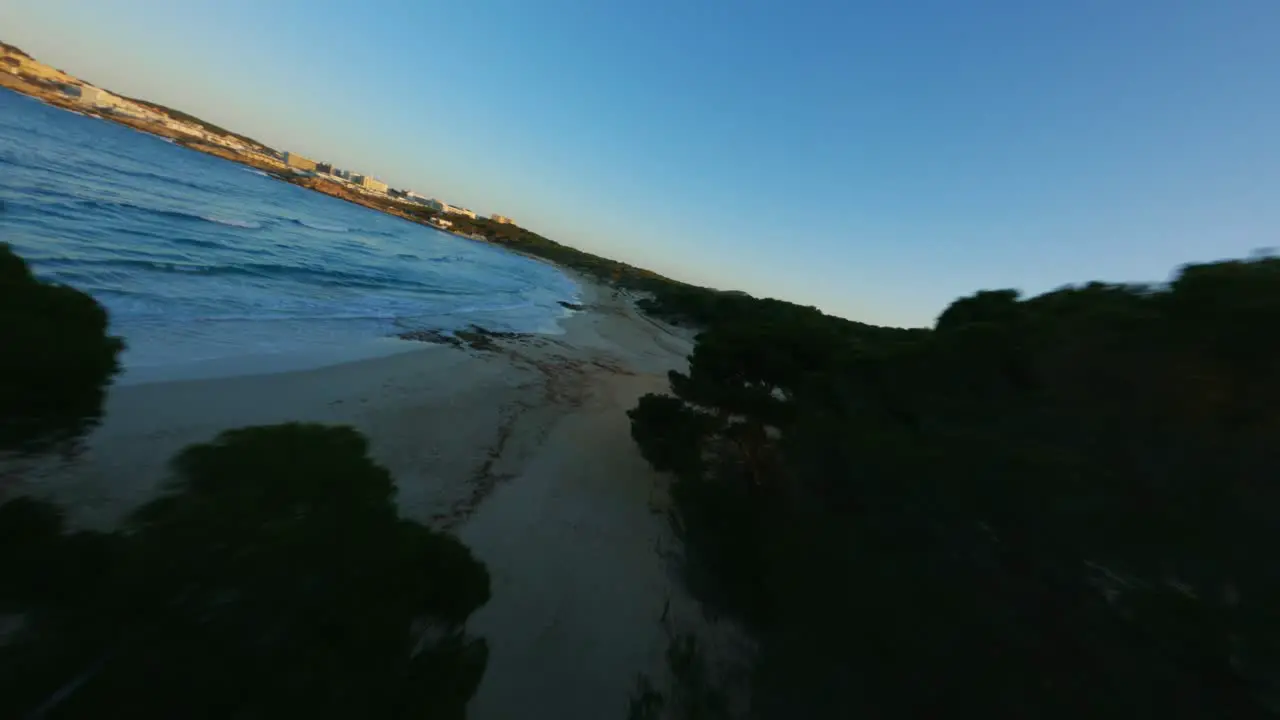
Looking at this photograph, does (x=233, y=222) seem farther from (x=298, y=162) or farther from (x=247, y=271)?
(x=298, y=162)

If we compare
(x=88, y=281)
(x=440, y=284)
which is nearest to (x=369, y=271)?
(x=440, y=284)

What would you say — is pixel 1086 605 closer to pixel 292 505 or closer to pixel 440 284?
pixel 292 505

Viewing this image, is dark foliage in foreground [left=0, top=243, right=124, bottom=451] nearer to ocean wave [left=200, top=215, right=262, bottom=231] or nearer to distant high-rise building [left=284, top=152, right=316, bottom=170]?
ocean wave [left=200, top=215, right=262, bottom=231]

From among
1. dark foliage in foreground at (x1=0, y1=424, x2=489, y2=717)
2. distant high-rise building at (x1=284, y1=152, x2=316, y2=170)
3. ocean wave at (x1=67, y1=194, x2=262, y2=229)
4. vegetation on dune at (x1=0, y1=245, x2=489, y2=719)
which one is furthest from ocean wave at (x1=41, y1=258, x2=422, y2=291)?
distant high-rise building at (x1=284, y1=152, x2=316, y2=170)

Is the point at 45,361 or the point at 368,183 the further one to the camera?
the point at 368,183

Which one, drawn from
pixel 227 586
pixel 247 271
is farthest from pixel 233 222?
pixel 227 586

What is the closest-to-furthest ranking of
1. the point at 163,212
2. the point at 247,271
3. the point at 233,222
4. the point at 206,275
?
1. the point at 206,275
2. the point at 247,271
3. the point at 163,212
4. the point at 233,222

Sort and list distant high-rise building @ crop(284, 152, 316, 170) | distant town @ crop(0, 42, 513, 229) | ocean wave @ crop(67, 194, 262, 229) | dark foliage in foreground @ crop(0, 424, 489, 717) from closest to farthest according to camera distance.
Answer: dark foliage in foreground @ crop(0, 424, 489, 717)
ocean wave @ crop(67, 194, 262, 229)
distant town @ crop(0, 42, 513, 229)
distant high-rise building @ crop(284, 152, 316, 170)
